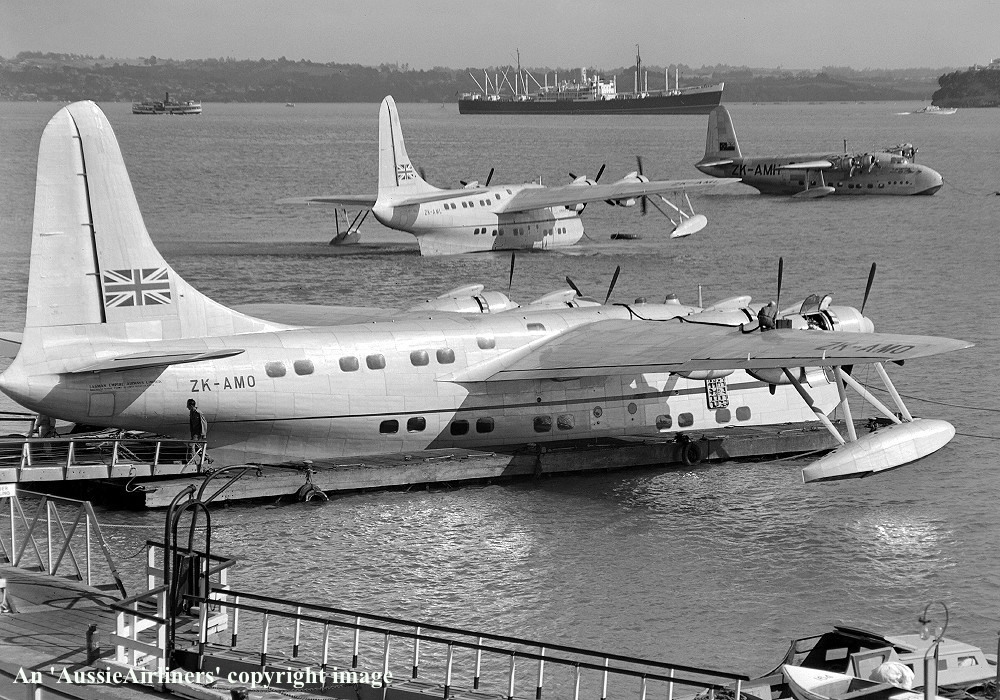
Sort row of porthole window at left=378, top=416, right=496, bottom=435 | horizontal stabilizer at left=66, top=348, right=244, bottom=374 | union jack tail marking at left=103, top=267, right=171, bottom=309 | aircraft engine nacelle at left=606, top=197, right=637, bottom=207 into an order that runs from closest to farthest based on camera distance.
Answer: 1. horizontal stabilizer at left=66, top=348, right=244, bottom=374
2. union jack tail marking at left=103, top=267, right=171, bottom=309
3. row of porthole window at left=378, top=416, right=496, bottom=435
4. aircraft engine nacelle at left=606, top=197, right=637, bottom=207

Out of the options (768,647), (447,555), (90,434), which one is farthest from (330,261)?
(768,647)

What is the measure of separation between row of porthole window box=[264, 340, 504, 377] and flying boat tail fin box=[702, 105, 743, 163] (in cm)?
9903

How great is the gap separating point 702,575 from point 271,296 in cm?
3965

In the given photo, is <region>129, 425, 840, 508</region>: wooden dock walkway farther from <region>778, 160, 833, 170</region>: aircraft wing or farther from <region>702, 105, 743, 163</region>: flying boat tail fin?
<region>702, 105, 743, 163</region>: flying boat tail fin

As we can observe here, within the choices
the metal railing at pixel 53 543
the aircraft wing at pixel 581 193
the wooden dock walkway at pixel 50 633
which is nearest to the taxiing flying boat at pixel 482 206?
the aircraft wing at pixel 581 193

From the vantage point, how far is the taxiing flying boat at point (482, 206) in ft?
236

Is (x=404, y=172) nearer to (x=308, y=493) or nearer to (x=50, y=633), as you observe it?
(x=308, y=493)

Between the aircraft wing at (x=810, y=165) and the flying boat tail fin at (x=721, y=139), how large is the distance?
611 centimetres

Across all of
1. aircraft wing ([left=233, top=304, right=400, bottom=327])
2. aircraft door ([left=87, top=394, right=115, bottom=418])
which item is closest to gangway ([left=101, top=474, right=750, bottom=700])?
aircraft door ([left=87, top=394, right=115, bottom=418])

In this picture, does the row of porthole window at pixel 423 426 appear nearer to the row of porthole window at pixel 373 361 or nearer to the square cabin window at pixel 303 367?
the row of porthole window at pixel 373 361

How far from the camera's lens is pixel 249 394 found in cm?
2991

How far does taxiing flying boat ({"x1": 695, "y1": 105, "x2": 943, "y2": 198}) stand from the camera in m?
121

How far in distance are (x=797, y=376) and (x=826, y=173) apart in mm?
94171

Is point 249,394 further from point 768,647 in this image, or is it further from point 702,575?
point 768,647
